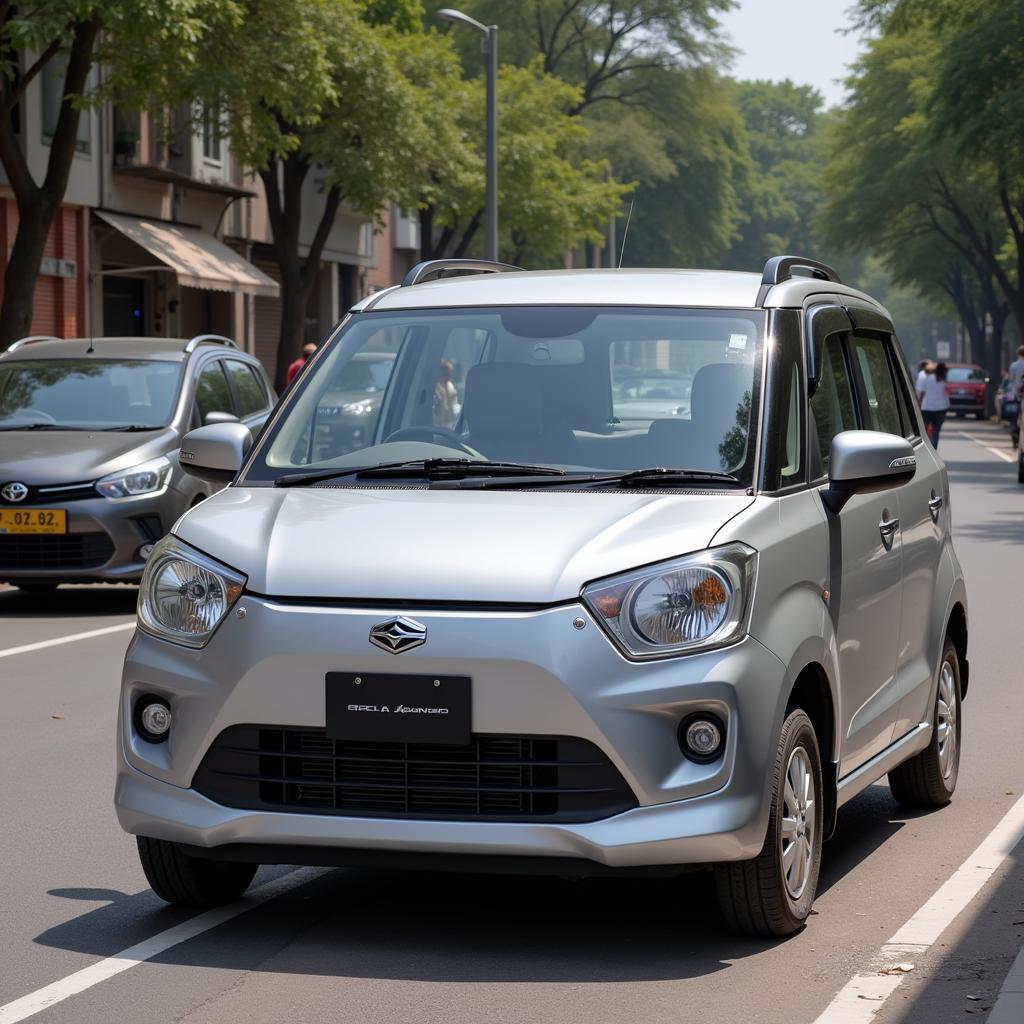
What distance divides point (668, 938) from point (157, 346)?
10.8m

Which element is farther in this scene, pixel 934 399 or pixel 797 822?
pixel 934 399

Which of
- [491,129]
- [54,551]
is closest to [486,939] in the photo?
[54,551]

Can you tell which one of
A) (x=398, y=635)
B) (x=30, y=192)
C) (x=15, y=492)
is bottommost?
(x=15, y=492)

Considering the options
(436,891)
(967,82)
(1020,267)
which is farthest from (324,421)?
(1020,267)

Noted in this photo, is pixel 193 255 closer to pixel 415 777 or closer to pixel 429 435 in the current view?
pixel 429 435

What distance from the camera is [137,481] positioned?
14133 millimetres

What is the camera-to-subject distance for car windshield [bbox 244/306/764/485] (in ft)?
19.8

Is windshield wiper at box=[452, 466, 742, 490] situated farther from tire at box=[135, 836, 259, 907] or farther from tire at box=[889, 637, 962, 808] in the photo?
tire at box=[889, 637, 962, 808]

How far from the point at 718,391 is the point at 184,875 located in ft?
6.46

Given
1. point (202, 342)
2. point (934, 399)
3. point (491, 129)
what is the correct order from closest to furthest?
point (202, 342) < point (934, 399) < point (491, 129)

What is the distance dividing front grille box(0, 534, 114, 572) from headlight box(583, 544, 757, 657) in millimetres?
9175

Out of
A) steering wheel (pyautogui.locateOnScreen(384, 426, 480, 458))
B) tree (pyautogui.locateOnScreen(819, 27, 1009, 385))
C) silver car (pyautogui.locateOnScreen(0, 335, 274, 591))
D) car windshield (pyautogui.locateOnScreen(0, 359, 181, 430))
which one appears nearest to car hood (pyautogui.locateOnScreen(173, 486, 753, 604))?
steering wheel (pyautogui.locateOnScreen(384, 426, 480, 458))

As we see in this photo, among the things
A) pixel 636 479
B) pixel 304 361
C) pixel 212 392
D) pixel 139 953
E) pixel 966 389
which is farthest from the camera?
pixel 966 389

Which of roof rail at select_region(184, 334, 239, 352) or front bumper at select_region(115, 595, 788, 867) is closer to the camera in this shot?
front bumper at select_region(115, 595, 788, 867)
